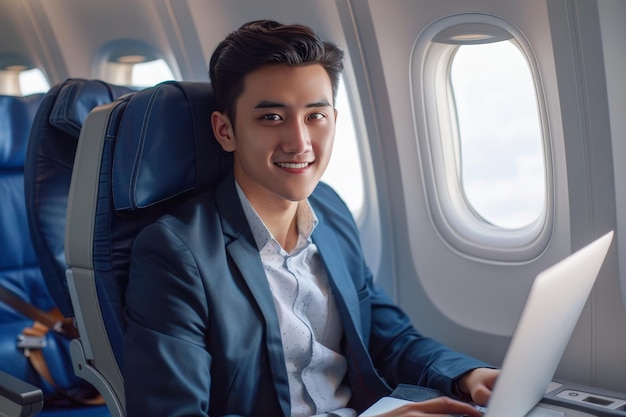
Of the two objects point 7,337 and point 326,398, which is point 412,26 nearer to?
point 326,398

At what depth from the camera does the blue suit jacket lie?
60.9 inches

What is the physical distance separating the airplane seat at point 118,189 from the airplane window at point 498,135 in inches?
47.3

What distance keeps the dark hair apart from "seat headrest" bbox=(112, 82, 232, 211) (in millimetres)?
67

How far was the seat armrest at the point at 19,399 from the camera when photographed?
1768mm

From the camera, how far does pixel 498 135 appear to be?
2.65 meters

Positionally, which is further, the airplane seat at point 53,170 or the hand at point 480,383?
the airplane seat at point 53,170

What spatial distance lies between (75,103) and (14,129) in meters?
0.69

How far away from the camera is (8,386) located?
1.83 meters

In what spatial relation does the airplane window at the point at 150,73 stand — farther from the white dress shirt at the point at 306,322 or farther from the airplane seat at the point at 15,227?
the white dress shirt at the point at 306,322


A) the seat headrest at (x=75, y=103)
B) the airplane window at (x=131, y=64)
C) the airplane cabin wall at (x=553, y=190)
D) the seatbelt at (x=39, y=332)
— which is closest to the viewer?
the seat headrest at (x=75, y=103)

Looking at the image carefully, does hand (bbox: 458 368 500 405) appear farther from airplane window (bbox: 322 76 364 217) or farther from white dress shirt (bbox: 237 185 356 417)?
airplane window (bbox: 322 76 364 217)

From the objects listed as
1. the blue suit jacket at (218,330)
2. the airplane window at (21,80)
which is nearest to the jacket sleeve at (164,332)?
the blue suit jacket at (218,330)

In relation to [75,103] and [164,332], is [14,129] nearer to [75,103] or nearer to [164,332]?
[75,103]

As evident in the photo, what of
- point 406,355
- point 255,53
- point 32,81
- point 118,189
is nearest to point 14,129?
point 118,189
